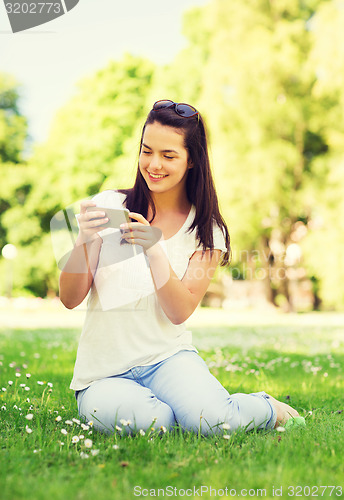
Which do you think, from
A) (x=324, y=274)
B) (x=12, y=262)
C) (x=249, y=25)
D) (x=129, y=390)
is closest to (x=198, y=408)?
(x=129, y=390)

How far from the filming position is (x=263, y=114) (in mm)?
18812

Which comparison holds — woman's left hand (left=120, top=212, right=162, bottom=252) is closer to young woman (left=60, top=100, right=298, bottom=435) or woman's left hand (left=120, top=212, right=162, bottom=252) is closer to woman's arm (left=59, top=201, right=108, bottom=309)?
young woman (left=60, top=100, right=298, bottom=435)

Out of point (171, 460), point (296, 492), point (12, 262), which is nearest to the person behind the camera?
point (296, 492)

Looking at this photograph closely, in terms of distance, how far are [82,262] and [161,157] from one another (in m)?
0.71

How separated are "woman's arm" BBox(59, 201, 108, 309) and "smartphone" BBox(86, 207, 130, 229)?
3 cm

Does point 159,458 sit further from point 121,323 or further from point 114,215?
point 114,215

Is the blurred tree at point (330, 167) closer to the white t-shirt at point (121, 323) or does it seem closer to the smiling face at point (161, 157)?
the smiling face at point (161, 157)

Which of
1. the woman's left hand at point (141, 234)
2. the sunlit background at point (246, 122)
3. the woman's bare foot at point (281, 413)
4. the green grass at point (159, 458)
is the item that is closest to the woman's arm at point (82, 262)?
the woman's left hand at point (141, 234)

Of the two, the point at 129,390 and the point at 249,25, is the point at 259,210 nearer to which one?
the point at 249,25

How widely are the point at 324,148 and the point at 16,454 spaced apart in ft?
70.3

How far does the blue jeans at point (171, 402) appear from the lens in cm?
261
